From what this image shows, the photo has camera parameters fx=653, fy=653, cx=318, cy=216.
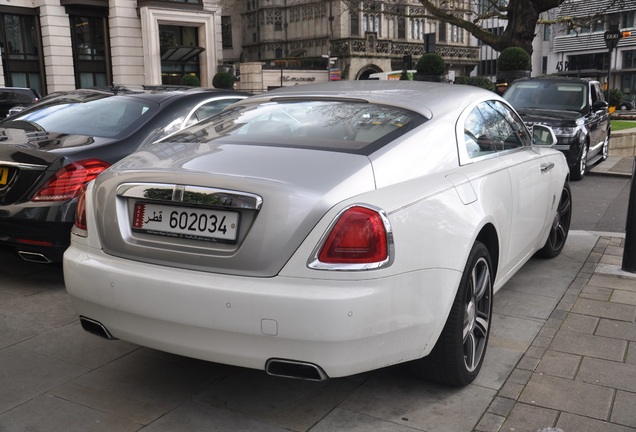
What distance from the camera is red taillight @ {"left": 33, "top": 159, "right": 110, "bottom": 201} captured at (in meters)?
4.70

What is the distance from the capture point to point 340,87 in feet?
13.5

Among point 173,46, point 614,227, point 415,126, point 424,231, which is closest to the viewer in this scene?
point 424,231

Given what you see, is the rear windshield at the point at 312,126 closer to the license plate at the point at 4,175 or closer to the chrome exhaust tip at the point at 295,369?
the chrome exhaust tip at the point at 295,369

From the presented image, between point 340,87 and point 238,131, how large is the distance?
89cm

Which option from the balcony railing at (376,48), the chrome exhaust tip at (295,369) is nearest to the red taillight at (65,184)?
the chrome exhaust tip at (295,369)

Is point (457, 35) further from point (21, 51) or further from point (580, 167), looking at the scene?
point (580, 167)

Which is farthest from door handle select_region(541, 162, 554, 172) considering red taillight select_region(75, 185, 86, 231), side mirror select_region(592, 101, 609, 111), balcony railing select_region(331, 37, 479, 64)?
balcony railing select_region(331, 37, 479, 64)

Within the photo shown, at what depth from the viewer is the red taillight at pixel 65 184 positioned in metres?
4.70

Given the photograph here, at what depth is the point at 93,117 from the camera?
5.68 meters

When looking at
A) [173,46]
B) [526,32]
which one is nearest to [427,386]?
[526,32]

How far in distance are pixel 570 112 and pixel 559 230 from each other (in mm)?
6971

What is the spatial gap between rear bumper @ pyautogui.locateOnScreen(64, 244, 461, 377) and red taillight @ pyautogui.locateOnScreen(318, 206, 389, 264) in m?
0.09

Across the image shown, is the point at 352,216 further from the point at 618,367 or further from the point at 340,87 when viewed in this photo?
the point at 618,367

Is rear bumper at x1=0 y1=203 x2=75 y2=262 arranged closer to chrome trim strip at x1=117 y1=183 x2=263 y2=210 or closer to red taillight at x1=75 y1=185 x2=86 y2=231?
red taillight at x1=75 y1=185 x2=86 y2=231
